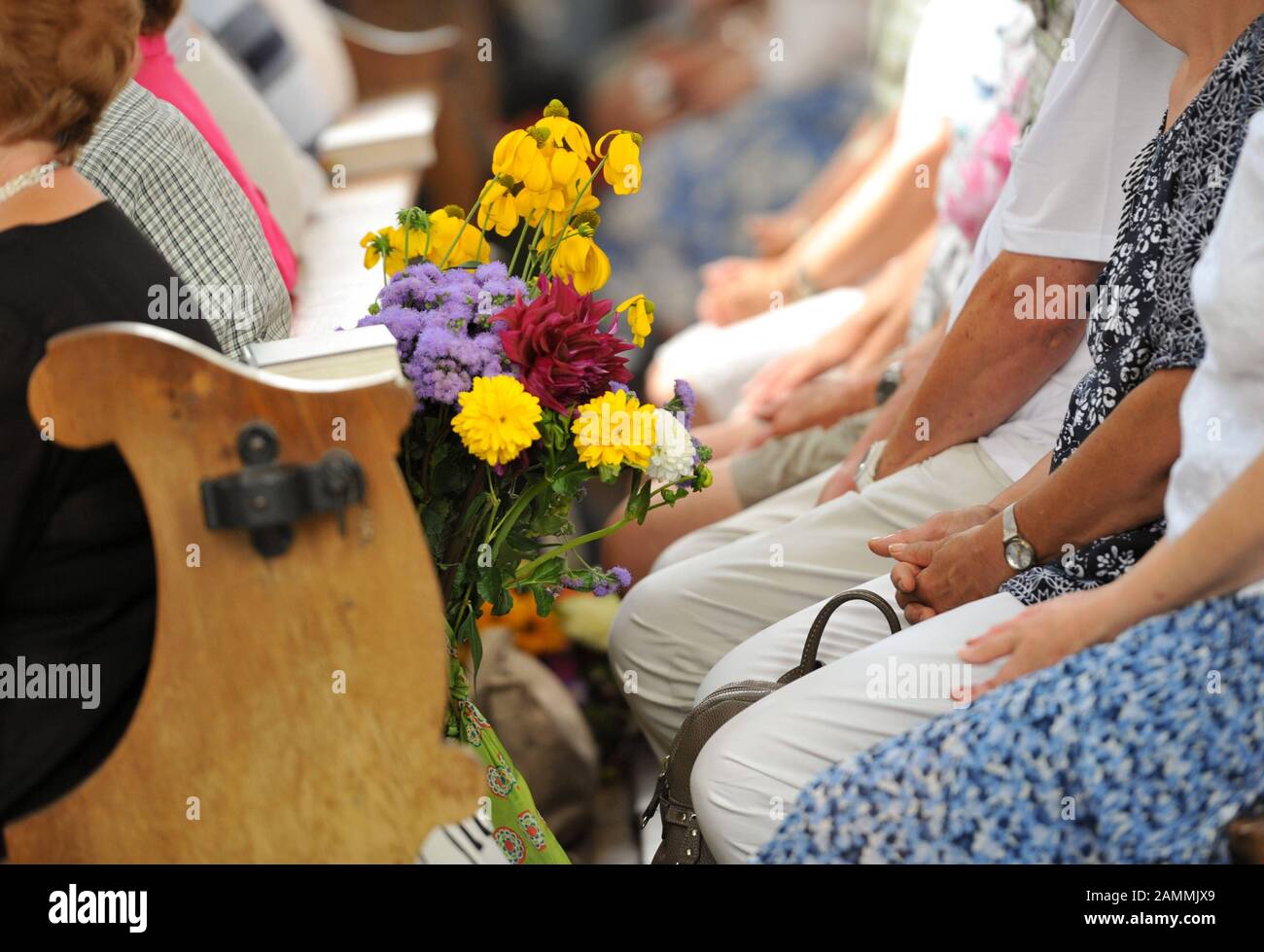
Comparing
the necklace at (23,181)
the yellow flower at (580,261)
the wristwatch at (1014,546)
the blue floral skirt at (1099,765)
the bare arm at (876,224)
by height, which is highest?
the bare arm at (876,224)

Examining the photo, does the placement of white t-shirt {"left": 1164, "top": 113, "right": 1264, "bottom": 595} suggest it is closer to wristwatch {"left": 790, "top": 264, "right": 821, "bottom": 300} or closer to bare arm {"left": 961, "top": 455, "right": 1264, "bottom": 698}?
bare arm {"left": 961, "top": 455, "right": 1264, "bottom": 698}

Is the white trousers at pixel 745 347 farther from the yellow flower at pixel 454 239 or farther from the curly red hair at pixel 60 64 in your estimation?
the curly red hair at pixel 60 64

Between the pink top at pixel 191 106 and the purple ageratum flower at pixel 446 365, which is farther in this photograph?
the pink top at pixel 191 106

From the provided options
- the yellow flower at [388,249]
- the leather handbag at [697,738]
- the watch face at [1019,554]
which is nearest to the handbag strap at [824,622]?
the leather handbag at [697,738]

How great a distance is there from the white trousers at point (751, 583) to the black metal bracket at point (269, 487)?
805 mm

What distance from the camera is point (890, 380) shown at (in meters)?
2.07

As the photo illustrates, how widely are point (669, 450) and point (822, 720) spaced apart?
0.98 ft

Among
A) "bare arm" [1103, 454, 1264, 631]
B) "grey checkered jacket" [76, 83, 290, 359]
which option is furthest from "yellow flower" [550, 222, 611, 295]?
"bare arm" [1103, 454, 1264, 631]

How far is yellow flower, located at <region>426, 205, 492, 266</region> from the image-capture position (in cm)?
148

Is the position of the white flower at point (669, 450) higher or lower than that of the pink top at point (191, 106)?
lower

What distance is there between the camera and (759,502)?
6.77 ft

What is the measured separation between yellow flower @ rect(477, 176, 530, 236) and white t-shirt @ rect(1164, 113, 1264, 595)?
65 centimetres

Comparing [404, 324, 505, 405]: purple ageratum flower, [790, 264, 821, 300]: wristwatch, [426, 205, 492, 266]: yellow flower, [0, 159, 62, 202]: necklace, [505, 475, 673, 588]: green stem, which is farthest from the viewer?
[790, 264, 821, 300]: wristwatch

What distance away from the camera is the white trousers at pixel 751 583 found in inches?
68.9
